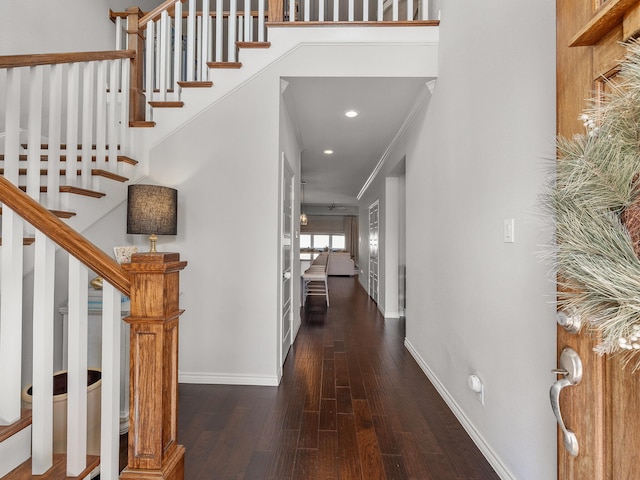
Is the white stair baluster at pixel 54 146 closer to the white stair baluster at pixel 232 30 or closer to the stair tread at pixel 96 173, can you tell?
the stair tread at pixel 96 173

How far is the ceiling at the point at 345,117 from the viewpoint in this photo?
2793 mm

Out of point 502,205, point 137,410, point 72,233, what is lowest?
point 137,410

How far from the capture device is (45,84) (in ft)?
9.20

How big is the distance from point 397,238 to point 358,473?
3.61 meters

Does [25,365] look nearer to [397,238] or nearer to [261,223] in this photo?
[261,223]

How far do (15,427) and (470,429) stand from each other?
2.20m

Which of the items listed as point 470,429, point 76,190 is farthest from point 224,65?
point 470,429

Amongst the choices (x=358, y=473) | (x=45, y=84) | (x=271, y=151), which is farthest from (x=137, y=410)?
(x=45, y=84)

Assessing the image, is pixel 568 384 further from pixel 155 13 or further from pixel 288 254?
pixel 155 13

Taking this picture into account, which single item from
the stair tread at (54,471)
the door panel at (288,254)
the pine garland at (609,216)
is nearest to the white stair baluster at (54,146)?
the stair tread at (54,471)

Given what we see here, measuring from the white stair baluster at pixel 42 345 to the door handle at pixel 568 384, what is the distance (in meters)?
1.43

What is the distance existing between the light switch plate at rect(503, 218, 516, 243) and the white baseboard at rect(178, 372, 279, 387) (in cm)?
199

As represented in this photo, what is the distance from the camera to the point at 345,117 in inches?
139

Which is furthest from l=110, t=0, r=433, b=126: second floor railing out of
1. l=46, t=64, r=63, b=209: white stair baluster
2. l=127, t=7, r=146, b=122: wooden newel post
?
l=46, t=64, r=63, b=209: white stair baluster
